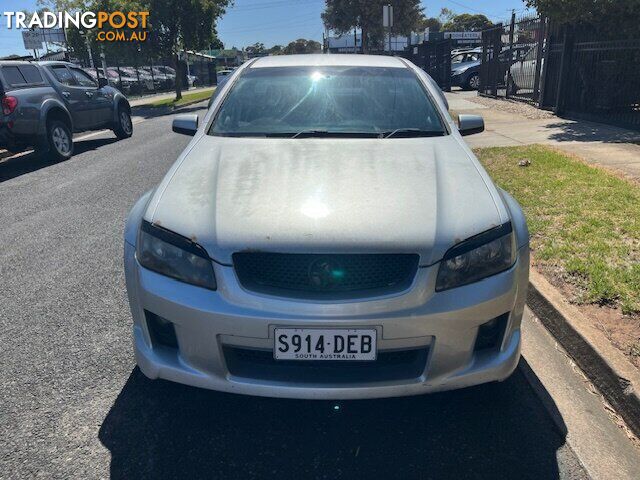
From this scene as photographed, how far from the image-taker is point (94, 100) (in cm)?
1141

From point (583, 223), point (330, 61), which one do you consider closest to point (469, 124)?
point (330, 61)

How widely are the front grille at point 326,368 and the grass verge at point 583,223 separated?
5.77ft

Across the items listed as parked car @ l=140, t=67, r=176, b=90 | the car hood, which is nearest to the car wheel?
the car hood

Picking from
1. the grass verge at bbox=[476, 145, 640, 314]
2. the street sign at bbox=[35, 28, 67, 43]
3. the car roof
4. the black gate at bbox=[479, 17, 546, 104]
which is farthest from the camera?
the street sign at bbox=[35, 28, 67, 43]

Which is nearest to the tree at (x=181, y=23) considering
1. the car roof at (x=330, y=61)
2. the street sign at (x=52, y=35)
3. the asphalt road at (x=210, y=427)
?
the street sign at (x=52, y=35)

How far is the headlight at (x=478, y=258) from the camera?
2.16 metres

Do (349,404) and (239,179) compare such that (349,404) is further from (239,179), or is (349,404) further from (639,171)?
(639,171)

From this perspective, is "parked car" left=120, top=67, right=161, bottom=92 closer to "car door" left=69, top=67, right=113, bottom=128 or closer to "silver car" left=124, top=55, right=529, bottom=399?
"car door" left=69, top=67, right=113, bottom=128

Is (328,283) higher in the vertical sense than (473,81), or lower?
higher

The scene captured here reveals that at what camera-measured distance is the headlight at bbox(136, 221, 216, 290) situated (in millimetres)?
2193

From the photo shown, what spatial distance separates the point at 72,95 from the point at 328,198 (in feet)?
32.8

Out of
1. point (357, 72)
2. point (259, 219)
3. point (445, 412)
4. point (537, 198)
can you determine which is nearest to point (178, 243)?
point (259, 219)

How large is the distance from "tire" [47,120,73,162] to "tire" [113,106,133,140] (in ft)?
8.00

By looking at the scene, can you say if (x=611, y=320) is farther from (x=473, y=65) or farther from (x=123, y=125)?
(x=473, y=65)
